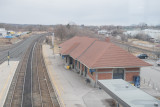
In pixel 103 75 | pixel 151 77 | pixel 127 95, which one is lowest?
pixel 151 77

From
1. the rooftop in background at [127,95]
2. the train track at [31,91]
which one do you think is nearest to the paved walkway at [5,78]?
the train track at [31,91]

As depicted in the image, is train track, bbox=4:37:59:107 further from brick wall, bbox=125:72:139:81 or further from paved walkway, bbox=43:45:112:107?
brick wall, bbox=125:72:139:81

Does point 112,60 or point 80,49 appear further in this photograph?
point 80,49

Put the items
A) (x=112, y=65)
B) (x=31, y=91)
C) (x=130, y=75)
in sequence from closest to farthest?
1. (x=31, y=91)
2. (x=112, y=65)
3. (x=130, y=75)

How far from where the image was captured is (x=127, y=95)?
12.8 metres

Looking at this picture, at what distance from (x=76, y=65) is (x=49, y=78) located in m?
5.77

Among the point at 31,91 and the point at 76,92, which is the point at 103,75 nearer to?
the point at 76,92

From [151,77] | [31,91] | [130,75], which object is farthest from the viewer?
[151,77]

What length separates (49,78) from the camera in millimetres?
24719

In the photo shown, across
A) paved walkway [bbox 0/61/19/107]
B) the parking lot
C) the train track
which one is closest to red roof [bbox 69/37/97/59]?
the train track

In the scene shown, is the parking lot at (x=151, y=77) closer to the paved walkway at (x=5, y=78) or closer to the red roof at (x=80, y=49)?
the red roof at (x=80, y=49)

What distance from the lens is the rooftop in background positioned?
11.3m

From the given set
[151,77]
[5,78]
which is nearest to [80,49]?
[151,77]

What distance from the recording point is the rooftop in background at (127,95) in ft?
37.2
